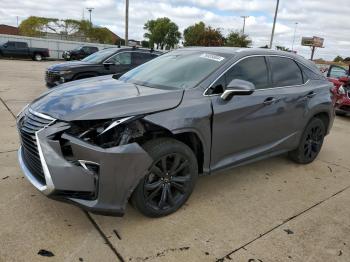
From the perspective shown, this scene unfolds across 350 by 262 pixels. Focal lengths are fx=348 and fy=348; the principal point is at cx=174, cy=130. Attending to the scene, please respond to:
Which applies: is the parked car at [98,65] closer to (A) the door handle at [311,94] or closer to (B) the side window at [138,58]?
(B) the side window at [138,58]

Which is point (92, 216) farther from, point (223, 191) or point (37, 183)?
point (223, 191)

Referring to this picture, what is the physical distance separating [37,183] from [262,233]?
211 centimetres

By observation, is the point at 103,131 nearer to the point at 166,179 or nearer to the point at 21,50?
the point at 166,179

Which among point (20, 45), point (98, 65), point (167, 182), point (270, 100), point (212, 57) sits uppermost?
point (212, 57)

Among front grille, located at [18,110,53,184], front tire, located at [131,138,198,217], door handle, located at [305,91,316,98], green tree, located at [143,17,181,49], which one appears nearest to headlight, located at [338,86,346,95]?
door handle, located at [305,91,316,98]

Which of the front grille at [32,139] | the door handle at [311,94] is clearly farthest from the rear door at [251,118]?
→ the front grille at [32,139]

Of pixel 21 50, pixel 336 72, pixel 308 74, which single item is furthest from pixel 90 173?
pixel 21 50

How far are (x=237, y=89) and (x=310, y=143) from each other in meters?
2.28

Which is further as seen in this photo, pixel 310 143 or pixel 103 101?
pixel 310 143

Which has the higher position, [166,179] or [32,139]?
[32,139]

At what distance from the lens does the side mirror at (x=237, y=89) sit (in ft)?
11.6

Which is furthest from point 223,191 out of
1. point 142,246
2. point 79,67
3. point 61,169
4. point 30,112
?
point 79,67

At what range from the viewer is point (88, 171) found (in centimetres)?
285

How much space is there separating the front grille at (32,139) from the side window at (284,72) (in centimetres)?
283
